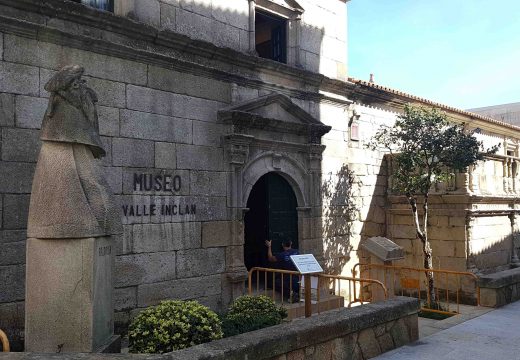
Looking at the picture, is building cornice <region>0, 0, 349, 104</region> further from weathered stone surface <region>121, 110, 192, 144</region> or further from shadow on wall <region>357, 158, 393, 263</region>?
shadow on wall <region>357, 158, 393, 263</region>

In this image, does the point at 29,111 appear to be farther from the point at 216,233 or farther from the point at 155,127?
the point at 216,233

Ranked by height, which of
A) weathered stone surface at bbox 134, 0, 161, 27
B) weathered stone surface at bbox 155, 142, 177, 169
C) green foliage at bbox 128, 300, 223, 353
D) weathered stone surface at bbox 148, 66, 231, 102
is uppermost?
weathered stone surface at bbox 134, 0, 161, 27

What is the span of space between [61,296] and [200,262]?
4.06 m

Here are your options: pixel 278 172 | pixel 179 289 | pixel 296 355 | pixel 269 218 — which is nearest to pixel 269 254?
pixel 269 218

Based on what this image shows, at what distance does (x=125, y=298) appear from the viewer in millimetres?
7000

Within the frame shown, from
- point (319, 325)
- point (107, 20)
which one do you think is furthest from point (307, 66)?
point (319, 325)

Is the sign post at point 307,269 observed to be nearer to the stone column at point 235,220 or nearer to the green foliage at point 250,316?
the green foliage at point 250,316

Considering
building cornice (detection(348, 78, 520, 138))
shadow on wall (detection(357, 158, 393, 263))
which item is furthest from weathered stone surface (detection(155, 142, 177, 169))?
shadow on wall (detection(357, 158, 393, 263))

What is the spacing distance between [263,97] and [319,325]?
16.9 feet

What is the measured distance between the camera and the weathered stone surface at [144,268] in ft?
22.9

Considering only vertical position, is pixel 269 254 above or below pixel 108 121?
below

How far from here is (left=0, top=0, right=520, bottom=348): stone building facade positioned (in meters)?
6.27

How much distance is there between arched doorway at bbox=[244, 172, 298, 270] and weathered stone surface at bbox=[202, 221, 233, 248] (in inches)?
54.4

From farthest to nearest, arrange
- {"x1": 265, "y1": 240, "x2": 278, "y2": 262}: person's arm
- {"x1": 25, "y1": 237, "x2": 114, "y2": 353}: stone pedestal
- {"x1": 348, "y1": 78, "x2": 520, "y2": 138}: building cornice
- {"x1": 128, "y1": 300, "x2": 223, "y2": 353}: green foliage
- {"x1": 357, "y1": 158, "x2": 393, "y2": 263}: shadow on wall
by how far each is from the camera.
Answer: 1. {"x1": 357, "y1": 158, "x2": 393, "y2": 263}: shadow on wall
2. {"x1": 348, "y1": 78, "x2": 520, "y2": 138}: building cornice
3. {"x1": 265, "y1": 240, "x2": 278, "y2": 262}: person's arm
4. {"x1": 128, "y1": 300, "x2": 223, "y2": 353}: green foliage
5. {"x1": 25, "y1": 237, "x2": 114, "y2": 353}: stone pedestal
